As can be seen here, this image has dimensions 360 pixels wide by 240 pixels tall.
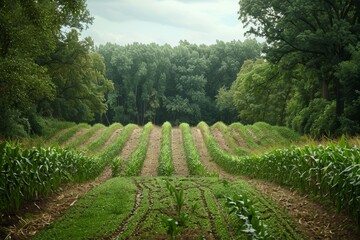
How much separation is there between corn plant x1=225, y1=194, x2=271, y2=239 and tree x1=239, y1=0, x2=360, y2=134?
52.3 feet

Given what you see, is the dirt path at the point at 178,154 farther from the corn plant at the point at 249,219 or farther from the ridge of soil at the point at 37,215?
the corn plant at the point at 249,219

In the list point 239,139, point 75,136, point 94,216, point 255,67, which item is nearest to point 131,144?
point 75,136

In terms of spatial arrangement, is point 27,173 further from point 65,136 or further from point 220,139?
point 220,139

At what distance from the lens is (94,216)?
7.98 m

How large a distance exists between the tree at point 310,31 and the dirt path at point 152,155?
38.3 feet

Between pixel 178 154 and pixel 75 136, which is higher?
pixel 178 154

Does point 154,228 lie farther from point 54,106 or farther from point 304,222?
point 54,106

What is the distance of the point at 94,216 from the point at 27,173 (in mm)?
2167

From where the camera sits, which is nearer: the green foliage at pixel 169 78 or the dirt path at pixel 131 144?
the dirt path at pixel 131 144

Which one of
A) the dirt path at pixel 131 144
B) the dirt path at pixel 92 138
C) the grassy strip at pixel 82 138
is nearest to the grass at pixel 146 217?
the dirt path at pixel 131 144

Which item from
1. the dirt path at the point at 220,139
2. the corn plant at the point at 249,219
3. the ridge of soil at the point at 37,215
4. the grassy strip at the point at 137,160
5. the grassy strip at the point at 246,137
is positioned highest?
the corn plant at the point at 249,219

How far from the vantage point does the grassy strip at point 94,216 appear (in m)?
6.76

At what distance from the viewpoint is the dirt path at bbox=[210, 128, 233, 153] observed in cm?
2885

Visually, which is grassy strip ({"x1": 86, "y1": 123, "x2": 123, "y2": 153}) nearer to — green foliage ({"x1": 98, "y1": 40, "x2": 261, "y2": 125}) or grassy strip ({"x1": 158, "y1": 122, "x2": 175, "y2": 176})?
grassy strip ({"x1": 158, "y1": 122, "x2": 175, "y2": 176})
